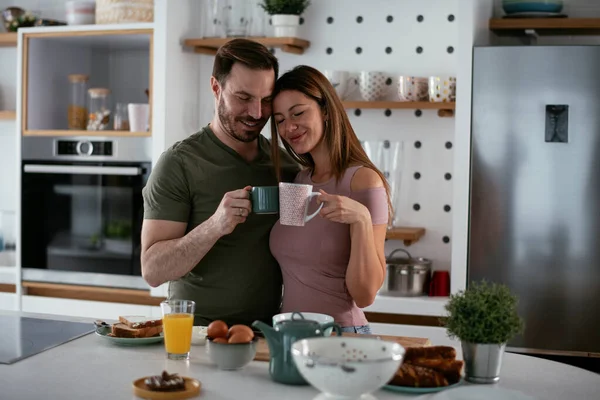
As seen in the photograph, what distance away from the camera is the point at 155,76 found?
3.73m

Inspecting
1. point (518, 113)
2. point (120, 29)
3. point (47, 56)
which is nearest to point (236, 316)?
point (518, 113)

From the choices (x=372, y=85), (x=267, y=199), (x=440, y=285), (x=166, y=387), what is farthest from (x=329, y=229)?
(x=372, y=85)

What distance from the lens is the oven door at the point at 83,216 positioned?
3.81 m

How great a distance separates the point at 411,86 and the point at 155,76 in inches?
43.4

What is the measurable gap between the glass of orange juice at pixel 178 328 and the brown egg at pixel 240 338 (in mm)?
112

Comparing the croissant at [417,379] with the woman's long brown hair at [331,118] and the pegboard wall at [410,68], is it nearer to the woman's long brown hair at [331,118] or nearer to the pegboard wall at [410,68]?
the woman's long brown hair at [331,118]

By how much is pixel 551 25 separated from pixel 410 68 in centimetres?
62

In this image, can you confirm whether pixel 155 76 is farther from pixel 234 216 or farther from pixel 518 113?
pixel 234 216

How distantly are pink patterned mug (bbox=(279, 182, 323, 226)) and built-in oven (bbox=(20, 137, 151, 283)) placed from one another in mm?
1931

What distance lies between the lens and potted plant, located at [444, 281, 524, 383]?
168 centimetres

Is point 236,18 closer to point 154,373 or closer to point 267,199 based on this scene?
point 267,199

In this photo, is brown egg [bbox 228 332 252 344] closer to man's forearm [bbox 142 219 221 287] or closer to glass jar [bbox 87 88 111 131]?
man's forearm [bbox 142 219 221 287]

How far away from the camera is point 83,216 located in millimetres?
3898

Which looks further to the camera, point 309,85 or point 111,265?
point 111,265
